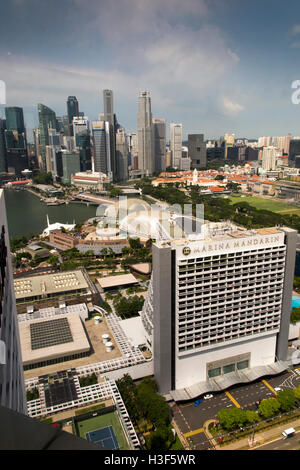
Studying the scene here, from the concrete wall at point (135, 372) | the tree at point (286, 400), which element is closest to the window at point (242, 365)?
the tree at point (286, 400)

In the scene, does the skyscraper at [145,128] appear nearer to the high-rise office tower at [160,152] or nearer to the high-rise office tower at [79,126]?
the high-rise office tower at [160,152]

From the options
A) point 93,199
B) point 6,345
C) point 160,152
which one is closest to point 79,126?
point 160,152

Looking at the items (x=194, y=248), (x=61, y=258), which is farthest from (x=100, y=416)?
(x=61, y=258)

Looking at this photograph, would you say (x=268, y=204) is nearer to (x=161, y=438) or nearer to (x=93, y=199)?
(x=93, y=199)

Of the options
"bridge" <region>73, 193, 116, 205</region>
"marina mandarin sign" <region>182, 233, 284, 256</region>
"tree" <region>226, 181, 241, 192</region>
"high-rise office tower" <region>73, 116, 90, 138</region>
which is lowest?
"bridge" <region>73, 193, 116, 205</region>

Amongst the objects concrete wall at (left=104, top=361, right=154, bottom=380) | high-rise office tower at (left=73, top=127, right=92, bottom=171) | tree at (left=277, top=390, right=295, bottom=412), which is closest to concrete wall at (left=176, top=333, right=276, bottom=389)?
concrete wall at (left=104, top=361, right=154, bottom=380)

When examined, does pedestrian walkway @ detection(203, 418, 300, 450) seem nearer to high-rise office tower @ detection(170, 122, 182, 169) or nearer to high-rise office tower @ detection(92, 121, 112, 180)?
high-rise office tower @ detection(92, 121, 112, 180)
